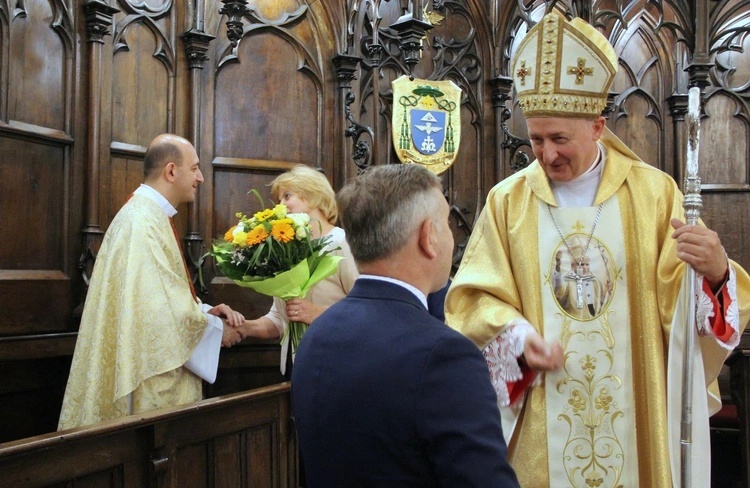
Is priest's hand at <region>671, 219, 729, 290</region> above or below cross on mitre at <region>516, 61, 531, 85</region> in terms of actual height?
below

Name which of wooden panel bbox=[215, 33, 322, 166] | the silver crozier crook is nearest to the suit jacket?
the silver crozier crook

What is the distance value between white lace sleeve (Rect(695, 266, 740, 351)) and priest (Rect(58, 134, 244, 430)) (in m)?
2.49

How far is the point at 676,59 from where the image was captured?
24.9ft

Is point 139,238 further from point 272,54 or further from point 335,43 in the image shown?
point 335,43

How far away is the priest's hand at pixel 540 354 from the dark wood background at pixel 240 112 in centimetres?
305

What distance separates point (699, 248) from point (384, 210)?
1132mm

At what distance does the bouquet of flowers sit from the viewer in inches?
142

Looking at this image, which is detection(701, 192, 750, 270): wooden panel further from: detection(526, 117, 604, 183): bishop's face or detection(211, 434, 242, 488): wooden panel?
detection(211, 434, 242, 488): wooden panel

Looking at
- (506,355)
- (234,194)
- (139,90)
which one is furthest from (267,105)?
(506,355)

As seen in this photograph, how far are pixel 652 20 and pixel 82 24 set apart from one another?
5.46 meters

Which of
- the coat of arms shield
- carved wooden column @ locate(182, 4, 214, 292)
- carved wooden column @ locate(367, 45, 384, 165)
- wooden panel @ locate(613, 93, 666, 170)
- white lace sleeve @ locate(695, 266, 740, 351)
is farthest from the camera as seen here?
wooden panel @ locate(613, 93, 666, 170)

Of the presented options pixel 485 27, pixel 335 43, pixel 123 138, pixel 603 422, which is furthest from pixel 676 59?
pixel 603 422

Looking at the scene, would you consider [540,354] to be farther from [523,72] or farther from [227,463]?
[227,463]

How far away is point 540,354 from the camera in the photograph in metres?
2.32
